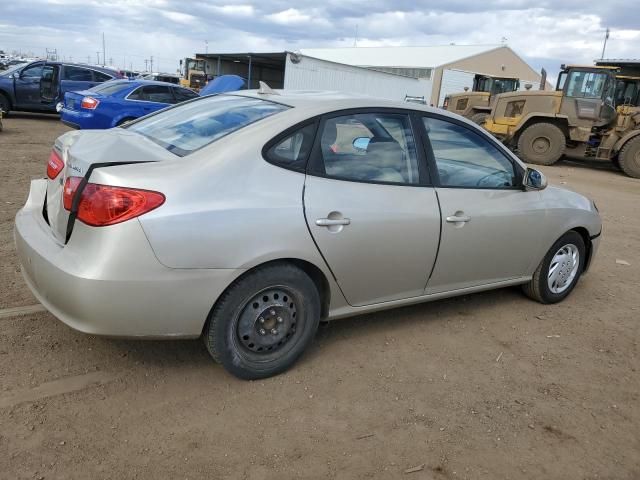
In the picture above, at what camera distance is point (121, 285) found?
2549 millimetres

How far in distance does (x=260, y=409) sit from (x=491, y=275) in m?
2.05

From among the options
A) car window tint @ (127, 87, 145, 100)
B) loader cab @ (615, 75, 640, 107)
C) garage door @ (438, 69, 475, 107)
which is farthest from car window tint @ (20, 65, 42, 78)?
garage door @ (438, 69, 475, 107)

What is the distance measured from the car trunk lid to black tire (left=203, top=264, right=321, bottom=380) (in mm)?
817

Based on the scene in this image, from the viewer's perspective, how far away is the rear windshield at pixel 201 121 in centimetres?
307

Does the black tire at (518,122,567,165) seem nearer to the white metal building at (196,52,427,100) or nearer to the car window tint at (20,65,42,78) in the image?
the white metal building at (196,52,427,100)

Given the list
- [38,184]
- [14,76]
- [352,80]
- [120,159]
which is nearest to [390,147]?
[120,159]

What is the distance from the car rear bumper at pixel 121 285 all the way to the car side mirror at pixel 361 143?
3.55ft

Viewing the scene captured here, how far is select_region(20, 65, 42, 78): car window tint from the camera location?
15.6m

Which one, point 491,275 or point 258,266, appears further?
point 491,275

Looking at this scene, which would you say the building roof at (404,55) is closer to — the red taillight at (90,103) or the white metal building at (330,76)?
the white metal building at (330,76)

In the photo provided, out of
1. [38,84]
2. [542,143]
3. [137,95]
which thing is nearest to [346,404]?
[137,95]

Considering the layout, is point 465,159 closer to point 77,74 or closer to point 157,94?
point 157,94

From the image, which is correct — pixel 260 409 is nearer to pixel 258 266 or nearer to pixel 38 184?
pixel 258 266

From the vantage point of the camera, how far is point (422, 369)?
3.38m
